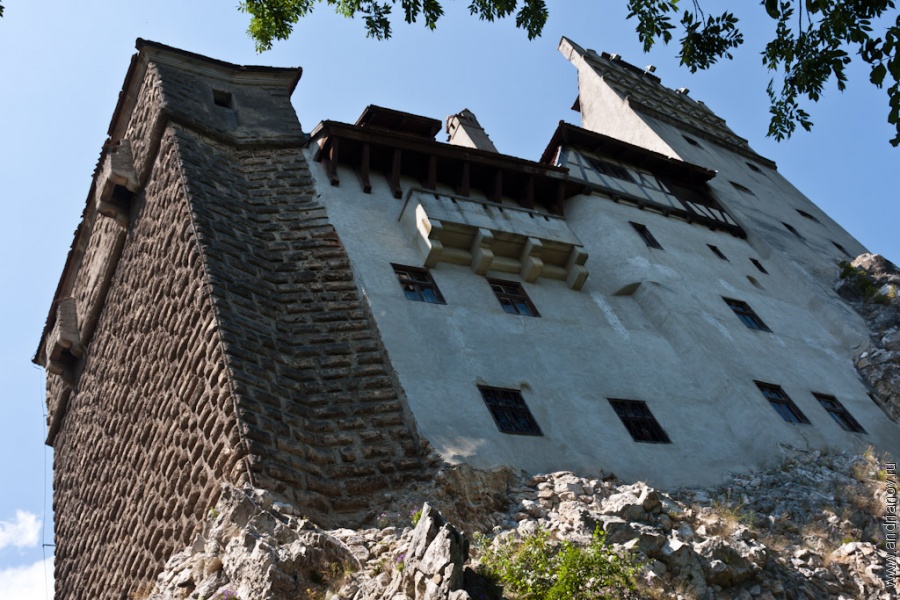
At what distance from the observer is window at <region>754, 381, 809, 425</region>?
13883 mm

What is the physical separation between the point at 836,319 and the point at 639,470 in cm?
823

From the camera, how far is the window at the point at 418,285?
1298 centimetres

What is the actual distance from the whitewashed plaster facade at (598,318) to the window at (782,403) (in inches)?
5.7

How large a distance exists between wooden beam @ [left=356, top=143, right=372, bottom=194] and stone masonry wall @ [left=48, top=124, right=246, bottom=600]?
3.04m

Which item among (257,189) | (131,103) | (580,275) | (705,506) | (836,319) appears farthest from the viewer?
(836,319)

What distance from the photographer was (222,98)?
16047 mm

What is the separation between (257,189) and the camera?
14008mm

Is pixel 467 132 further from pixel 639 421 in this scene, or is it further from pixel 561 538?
pixel 561 538

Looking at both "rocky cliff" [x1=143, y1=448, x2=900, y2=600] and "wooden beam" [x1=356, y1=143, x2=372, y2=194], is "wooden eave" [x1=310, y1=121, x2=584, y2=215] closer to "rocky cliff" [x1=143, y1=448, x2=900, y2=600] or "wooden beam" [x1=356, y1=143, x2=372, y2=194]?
"wooden beam" [x1=356, y1=143, x2=372, y2=194]

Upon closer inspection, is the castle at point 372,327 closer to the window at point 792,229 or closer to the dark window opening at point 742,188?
the window at point 792,229

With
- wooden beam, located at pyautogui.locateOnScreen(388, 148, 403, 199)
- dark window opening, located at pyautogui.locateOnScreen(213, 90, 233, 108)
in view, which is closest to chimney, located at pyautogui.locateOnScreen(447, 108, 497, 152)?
wooden beam, located at pyautogui.locateOnScreen(388, 148, 403, 199)

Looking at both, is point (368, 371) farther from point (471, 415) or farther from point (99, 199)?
point (99, 199)

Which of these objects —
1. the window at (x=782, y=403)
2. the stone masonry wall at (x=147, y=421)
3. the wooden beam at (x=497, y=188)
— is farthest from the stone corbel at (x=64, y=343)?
the window at (x=782, y=403)

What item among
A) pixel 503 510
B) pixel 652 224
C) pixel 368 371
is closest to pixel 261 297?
pixel 368 371
